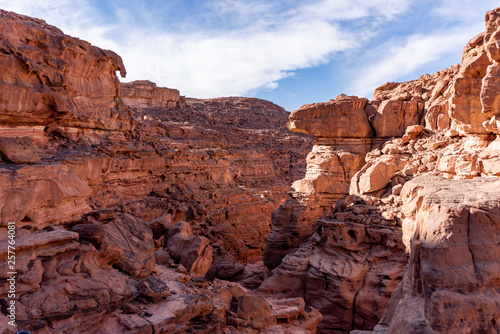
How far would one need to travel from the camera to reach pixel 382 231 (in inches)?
403

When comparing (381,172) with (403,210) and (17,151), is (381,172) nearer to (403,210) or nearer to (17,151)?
(403,210)

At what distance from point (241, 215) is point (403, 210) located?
16.0 m

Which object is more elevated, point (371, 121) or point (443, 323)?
point (371, 121)

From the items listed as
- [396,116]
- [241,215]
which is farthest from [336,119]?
[241,215]

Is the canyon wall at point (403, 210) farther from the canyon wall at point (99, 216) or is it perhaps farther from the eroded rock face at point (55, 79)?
the eroded rock face at point (55, 79)

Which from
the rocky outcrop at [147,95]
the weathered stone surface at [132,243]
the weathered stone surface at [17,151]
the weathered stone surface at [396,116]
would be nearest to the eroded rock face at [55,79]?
Result: the weathered stone surface at [17,151]

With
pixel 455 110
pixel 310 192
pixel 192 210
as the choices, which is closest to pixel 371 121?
pixel 310 192

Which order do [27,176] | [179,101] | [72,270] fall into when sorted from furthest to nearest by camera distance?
[179,101]
[27,176]
[72,270]

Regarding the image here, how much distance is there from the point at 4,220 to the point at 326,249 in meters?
8.83

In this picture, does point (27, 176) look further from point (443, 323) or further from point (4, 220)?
point (443, 323)

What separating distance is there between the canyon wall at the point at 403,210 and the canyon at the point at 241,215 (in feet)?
0.09

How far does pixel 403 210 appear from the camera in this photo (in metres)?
5.82

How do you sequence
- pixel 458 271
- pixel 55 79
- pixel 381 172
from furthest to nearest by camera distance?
pixel 381 172 → pixel 55 79 → pixel 458 271

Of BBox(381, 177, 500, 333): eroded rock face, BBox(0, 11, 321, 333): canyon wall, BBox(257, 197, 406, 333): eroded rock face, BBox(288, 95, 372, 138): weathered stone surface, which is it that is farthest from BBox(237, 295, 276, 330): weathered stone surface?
BBox(288, 95, 372, 138): weathered stone surface
